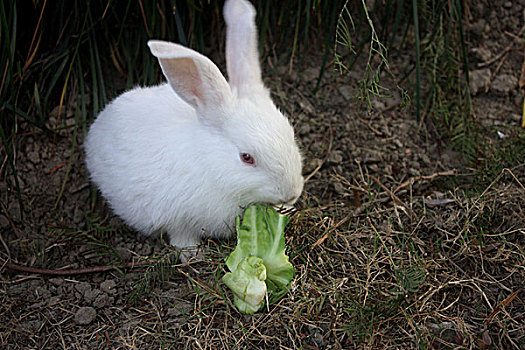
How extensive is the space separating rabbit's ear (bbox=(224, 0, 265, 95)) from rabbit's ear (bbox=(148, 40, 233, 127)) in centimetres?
16

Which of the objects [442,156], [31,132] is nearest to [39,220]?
[31,132]

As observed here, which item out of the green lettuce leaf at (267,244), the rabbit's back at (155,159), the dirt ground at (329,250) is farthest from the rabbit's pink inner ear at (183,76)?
the dirt ground at (329,250)

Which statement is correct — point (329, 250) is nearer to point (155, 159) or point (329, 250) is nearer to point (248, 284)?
point (248, 284)

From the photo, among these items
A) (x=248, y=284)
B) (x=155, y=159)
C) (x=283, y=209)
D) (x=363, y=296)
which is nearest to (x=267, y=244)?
(x=248, y=284)

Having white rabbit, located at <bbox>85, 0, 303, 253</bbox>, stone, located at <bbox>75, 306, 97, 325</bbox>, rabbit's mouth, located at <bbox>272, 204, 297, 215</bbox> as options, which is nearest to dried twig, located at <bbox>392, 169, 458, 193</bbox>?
rabbit's mouth, located at <bbox>272, 204, 297, 215</bbox>

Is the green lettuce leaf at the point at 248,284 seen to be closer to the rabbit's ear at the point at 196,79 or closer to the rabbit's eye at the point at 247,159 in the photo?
the rabbit's eye at the point at 247,159

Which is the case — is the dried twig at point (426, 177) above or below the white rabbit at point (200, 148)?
below

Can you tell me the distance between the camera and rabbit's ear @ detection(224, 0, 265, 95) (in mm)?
2945

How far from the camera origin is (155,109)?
3.11 metres

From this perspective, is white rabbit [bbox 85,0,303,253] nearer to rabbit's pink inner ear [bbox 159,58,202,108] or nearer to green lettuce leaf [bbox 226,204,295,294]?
rabbit's pink inner ear [bbox 159,58,202,108]

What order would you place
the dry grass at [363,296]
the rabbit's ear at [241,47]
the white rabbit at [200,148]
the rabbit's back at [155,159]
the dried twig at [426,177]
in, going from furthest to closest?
1. the dried twig at [426,177]
2. the rabbit's ear at [241,47]
3. the rabbit's back at [155,159]
4. the white rabbit at [200,148]
5. the dry grass at [363,296]

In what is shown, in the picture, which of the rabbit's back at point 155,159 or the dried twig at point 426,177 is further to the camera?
the dried twig at point 426,177

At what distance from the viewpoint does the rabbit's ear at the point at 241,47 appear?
295 centimetres

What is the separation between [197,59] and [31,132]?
1716mm
